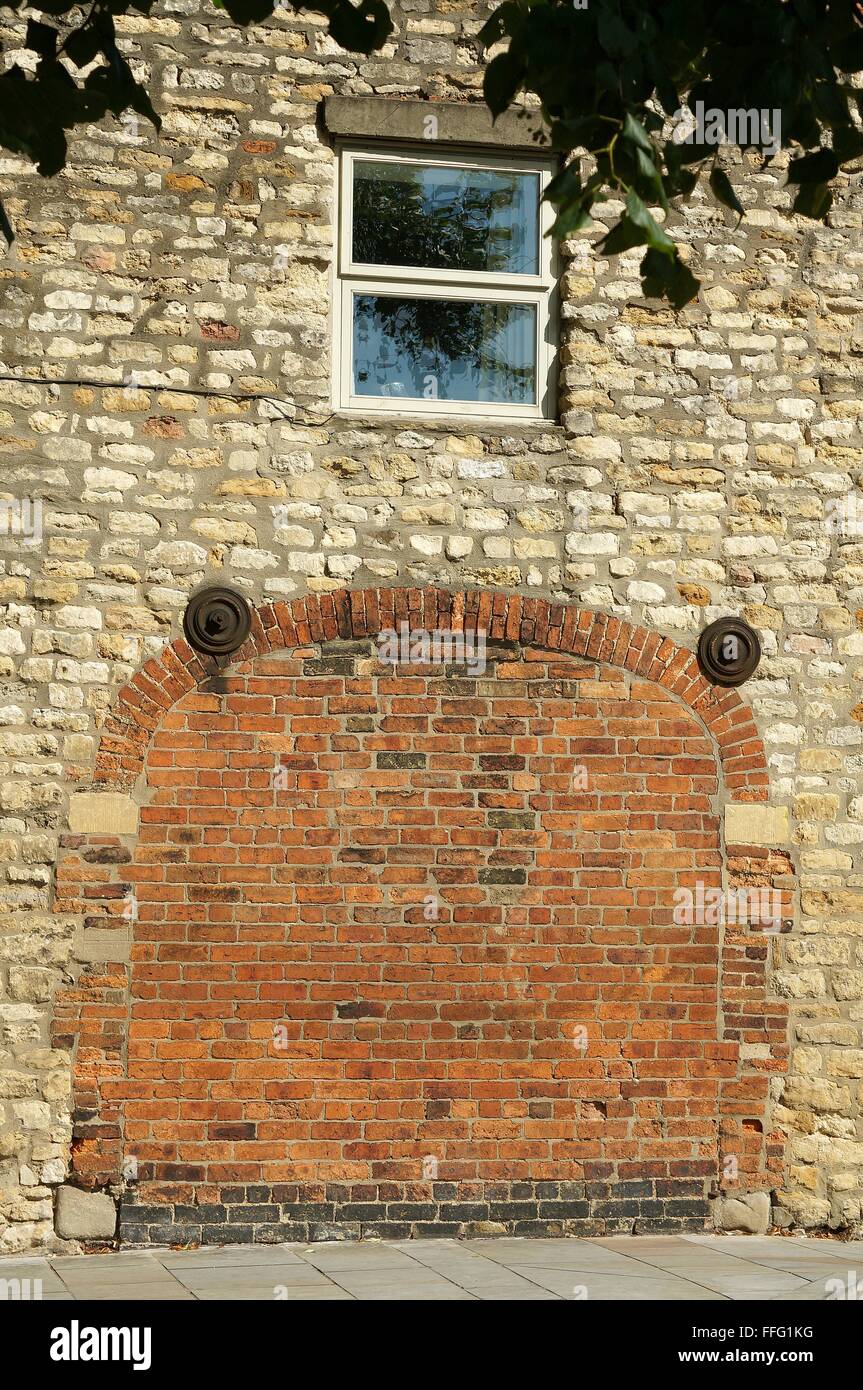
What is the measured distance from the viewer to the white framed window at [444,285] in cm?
653

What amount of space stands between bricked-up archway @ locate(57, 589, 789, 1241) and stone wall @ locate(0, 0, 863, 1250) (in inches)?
7.0

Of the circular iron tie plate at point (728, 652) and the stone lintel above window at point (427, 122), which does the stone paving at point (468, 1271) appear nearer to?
the circular iron tie plate at point (728, 652)

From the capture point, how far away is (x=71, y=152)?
6273 millimetres

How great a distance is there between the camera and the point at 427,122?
648 centimetres

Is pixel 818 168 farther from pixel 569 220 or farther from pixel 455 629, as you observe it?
pixel 455 629

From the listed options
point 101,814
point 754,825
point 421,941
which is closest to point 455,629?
point 421,941

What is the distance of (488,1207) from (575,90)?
4.55m

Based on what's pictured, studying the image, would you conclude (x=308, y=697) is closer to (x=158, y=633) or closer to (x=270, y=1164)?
(x=158, y=633)

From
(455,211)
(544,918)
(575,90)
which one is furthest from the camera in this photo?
(455,211)

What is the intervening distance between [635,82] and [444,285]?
3036 mm

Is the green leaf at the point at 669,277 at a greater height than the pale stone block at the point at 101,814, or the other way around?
the green leaf at the point at 669,277

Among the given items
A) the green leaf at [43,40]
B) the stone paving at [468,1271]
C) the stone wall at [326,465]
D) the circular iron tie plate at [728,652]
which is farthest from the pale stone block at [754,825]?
Result: the green leaf at [43,40]

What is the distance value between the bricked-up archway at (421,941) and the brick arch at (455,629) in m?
0.01

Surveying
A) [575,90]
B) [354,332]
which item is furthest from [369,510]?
[575,90]
